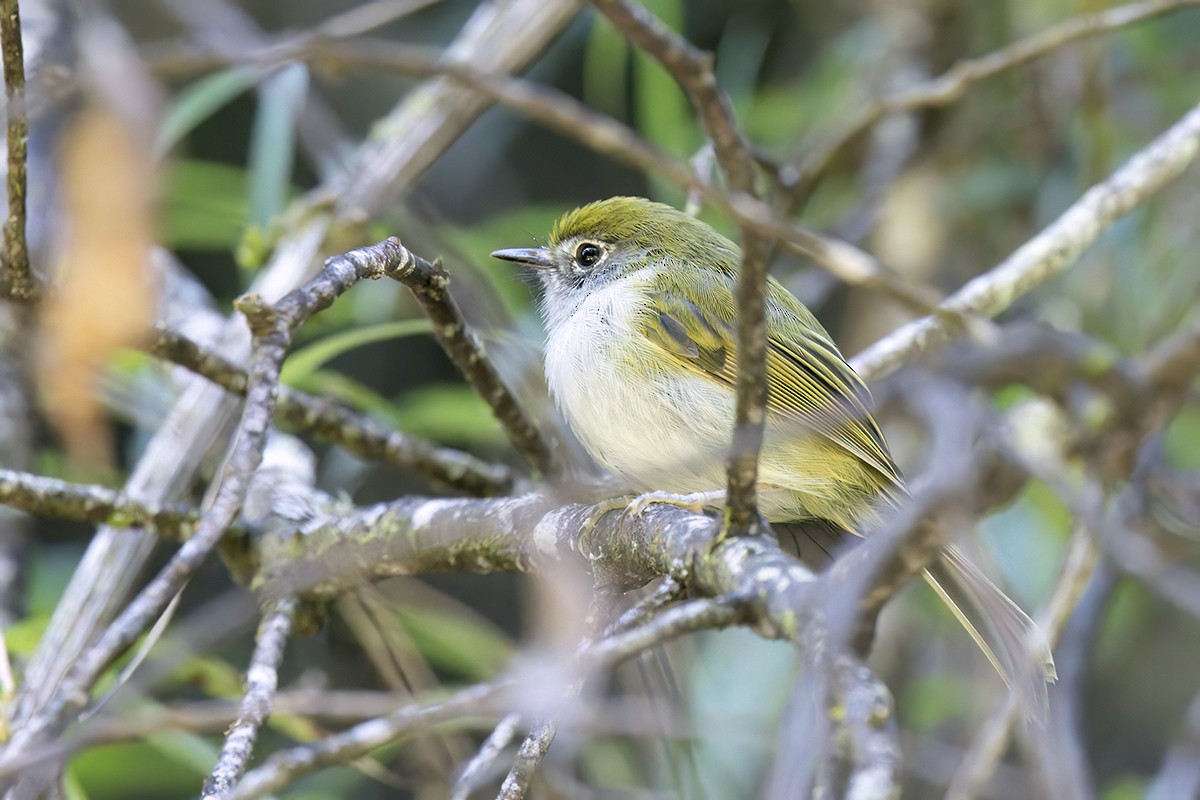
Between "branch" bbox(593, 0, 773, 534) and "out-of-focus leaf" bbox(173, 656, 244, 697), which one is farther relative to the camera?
"out-of-focus leaf" bbox(173, 656, 244, 697)

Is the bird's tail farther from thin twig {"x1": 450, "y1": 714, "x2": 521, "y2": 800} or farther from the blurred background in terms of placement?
thin twig {"x1": 450, "y1": 714, "x2": 521, "y2": 800}

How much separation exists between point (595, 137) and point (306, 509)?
1.44 metres

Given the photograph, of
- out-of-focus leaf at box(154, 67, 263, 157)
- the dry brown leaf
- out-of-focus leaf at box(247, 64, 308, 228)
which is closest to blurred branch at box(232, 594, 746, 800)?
the dry brown leaf

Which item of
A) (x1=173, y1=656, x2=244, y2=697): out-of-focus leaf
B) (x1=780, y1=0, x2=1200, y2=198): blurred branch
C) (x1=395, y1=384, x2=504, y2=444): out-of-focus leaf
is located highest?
(x1=780, y1=0, x2=1200, y2=198): blurred branch

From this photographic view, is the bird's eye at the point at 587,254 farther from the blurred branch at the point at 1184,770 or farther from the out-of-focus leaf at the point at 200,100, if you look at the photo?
the blurred branch at the point at 1184,770

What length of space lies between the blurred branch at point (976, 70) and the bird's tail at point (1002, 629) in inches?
46.4

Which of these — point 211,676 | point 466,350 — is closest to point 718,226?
point 466,350

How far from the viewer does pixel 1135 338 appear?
3.78m

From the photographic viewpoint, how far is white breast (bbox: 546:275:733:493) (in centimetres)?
262

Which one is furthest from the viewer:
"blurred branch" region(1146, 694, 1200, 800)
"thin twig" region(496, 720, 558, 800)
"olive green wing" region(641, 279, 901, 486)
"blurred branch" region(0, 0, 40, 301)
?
"olive green wing" region(641, 279, 901, 486)

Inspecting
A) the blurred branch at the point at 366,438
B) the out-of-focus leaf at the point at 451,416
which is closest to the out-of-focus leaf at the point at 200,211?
the out-of-focus leaf at the point at 451,416

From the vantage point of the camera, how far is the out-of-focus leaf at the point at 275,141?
3.28m

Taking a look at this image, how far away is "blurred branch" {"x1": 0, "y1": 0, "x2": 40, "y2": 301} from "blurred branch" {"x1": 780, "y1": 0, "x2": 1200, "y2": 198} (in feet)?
6.43

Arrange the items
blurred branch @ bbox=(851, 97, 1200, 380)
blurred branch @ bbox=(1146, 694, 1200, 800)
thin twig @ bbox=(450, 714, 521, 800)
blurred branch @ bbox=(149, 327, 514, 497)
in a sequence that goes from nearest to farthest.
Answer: thin twig @ bbox=(450, 714, 521, 800)
blurred branch @ bbox=(149, 327, 514, 497)
blurred branch @ bbox=(1146, 694, 1200, 800)
blurred branch @ bbox=(851, 97, 1200, 380)
